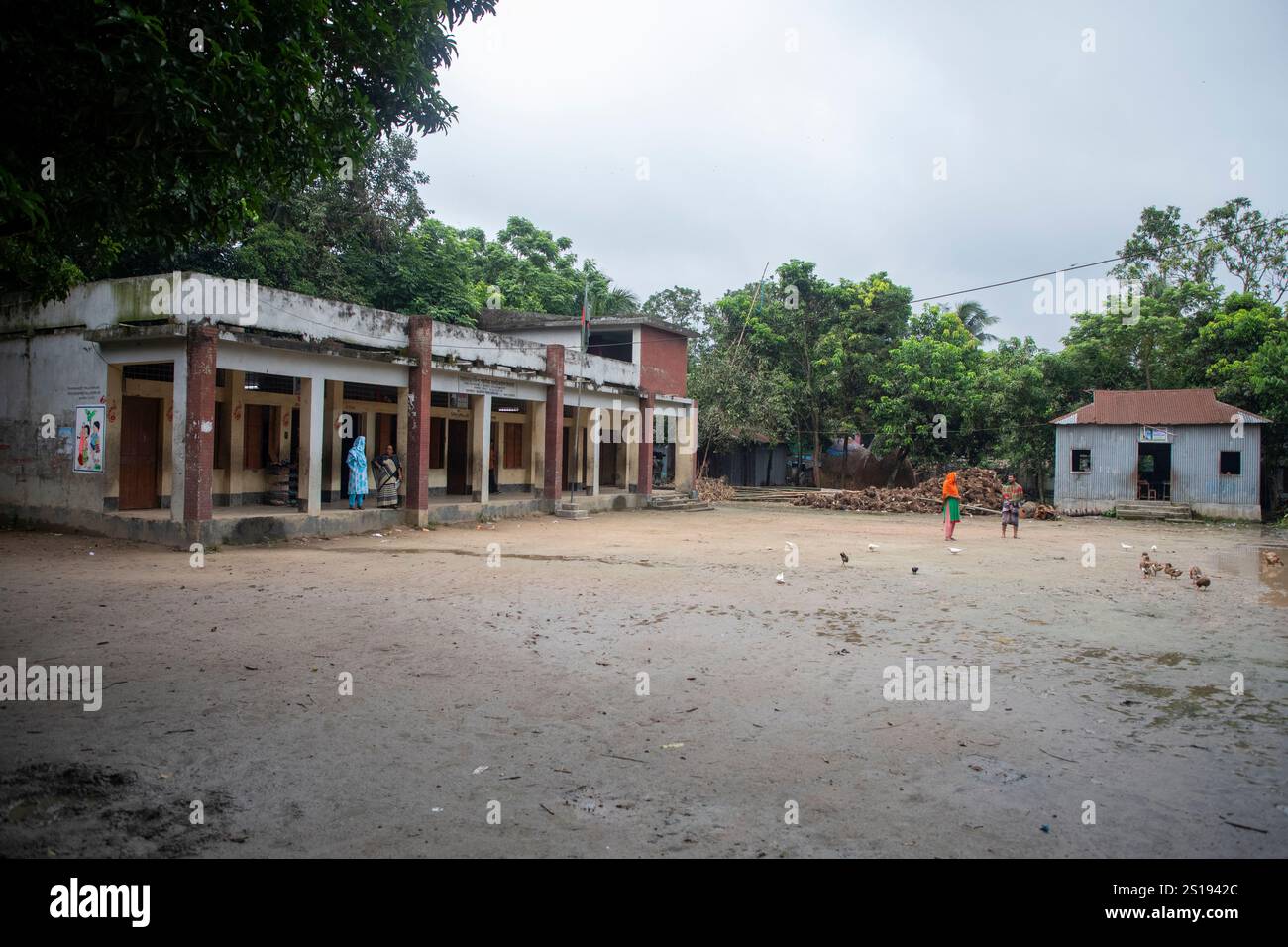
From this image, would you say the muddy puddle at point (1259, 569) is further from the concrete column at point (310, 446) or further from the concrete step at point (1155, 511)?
the concrete column at point (310, 446)

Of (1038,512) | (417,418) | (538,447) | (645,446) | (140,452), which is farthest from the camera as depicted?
(645,446)

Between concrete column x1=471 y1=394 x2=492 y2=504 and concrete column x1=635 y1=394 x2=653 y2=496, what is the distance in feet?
24.8

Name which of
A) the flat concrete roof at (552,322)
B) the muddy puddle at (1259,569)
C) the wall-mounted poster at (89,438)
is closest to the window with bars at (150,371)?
the wall-mounted poster at (89,438)

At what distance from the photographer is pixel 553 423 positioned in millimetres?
23797

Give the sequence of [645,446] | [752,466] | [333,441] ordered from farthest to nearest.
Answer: [752,466], [645,446], [333,441]

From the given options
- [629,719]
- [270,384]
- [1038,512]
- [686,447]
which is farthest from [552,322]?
[629,719]

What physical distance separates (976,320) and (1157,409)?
57.4 feet

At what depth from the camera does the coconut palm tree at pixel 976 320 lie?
4300 centimetres

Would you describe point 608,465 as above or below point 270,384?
below

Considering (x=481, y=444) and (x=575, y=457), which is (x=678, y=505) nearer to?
(x=575, y=457)
